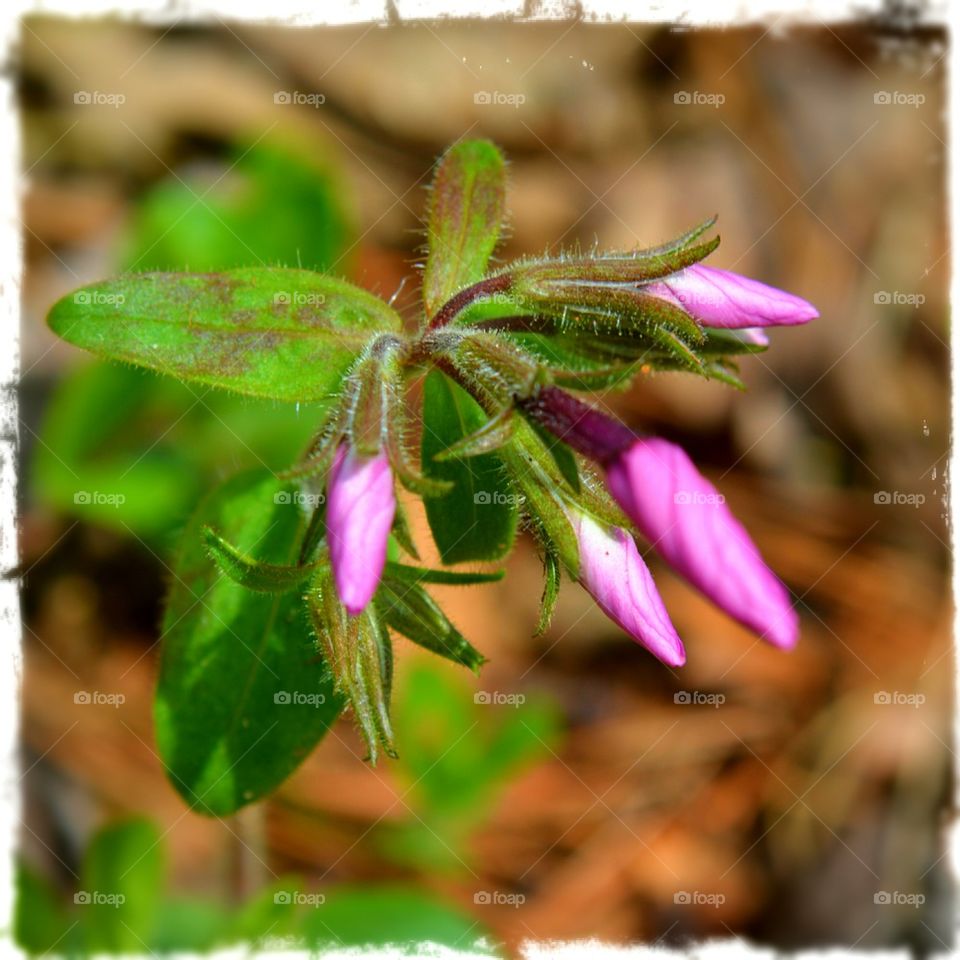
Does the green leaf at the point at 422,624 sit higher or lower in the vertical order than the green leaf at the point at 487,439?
lower

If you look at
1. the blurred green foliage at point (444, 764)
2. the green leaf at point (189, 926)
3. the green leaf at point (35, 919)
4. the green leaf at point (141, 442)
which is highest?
the green leaf at point (141, 442)

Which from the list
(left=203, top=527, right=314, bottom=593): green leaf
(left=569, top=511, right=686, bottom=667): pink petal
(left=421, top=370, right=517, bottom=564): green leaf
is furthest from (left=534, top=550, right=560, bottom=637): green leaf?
(left=203, top=527, right=314, bottom=593): green leaf

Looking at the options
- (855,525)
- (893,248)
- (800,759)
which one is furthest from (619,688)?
(893,248)

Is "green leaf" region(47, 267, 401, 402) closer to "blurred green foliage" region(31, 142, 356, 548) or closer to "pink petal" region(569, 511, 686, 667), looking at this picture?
"pink petal" region(569, 511, 686, 667)

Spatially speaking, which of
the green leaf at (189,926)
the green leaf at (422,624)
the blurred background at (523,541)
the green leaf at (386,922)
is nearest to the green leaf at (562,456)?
the green leaf at (422,624)

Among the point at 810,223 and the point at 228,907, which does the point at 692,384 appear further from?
the point at 228,907

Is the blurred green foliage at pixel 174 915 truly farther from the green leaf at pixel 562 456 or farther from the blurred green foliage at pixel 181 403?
the green leaf at pixel 562 456

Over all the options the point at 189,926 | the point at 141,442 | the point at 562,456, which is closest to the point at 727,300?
the point at 562,456
